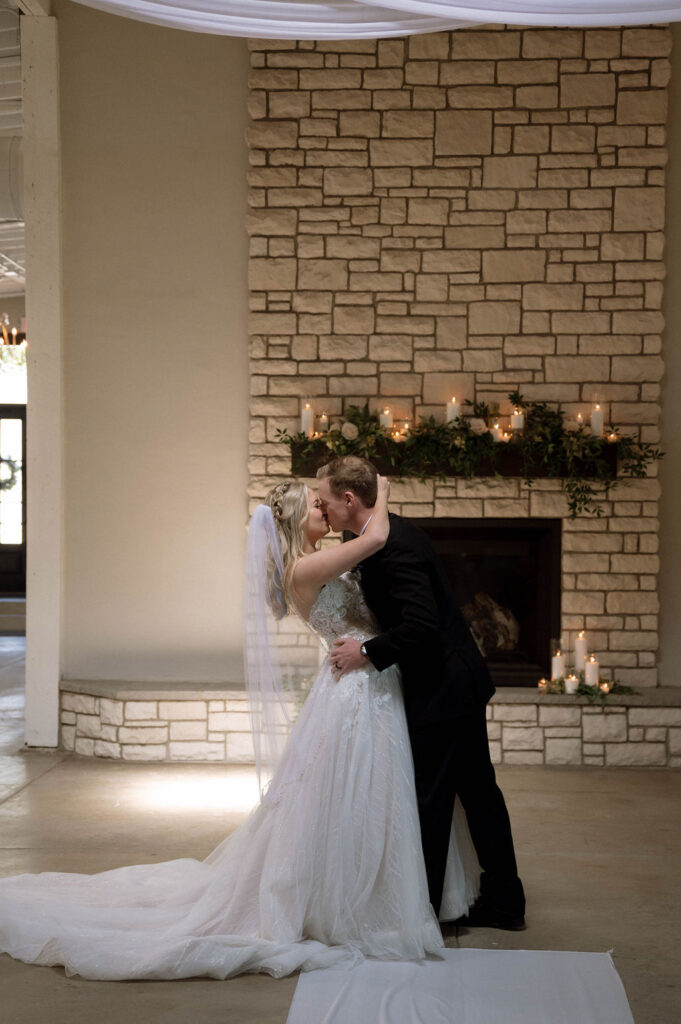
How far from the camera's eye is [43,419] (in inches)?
240

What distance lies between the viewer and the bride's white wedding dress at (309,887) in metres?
3.16

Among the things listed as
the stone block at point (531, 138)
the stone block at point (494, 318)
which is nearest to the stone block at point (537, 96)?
the stone block at point (531, 138)

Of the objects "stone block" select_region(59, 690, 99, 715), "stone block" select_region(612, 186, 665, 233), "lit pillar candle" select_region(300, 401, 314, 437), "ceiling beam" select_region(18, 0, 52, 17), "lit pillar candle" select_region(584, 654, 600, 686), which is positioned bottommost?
"stone block" select_region(59, 690, 99, 715)

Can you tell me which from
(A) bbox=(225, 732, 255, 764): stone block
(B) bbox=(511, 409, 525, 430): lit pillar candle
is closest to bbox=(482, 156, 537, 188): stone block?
(B) bbox=(511, 409, 525, 430): lit pillar candle

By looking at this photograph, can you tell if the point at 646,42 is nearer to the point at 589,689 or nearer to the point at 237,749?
the point at 589,689

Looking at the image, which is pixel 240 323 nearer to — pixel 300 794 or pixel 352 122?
pixel 352 122

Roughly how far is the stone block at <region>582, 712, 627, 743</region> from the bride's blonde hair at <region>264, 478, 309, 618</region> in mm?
2936

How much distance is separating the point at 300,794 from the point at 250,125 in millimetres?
4105

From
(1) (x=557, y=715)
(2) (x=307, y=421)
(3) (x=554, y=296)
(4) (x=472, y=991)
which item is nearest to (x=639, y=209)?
(3) (x=554, y=296)

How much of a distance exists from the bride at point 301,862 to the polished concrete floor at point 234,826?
0.09 meters

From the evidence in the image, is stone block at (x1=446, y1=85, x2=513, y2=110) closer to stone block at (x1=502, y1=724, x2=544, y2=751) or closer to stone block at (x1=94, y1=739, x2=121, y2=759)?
stone block at (x1=502, y1=724, x2=544, y2=751)

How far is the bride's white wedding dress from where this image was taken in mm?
3160

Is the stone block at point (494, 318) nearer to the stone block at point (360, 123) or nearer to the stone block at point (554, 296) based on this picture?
the stone block at point (554, 296)

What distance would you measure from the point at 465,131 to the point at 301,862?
4.32 meters
